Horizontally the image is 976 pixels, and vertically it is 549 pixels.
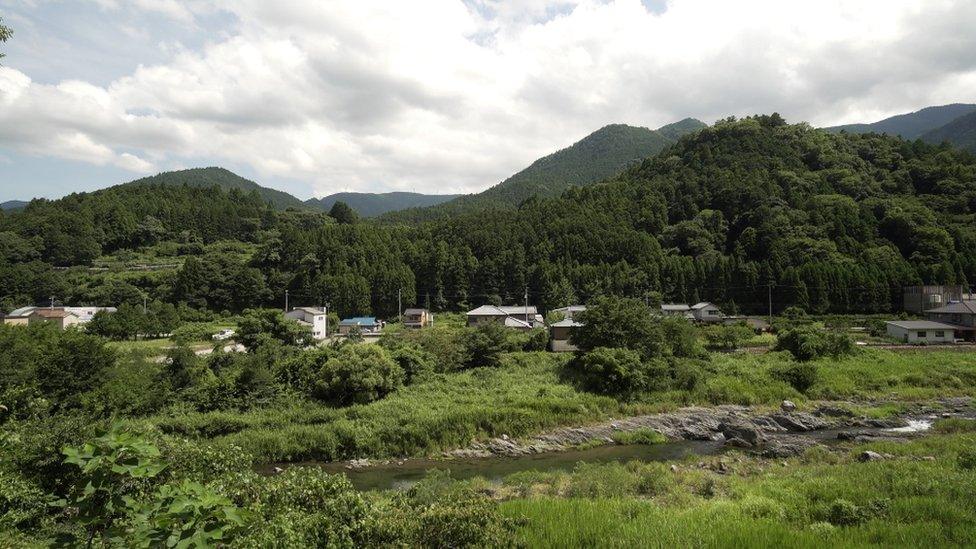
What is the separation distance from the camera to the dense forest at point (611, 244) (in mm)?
60500

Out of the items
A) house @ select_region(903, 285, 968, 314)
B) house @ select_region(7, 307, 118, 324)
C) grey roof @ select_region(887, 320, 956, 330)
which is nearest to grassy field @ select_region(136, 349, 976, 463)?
grey roof @ select_region(887, 320, 956, 330)

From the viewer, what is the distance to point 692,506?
1242cm

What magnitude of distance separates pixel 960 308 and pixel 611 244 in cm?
3790

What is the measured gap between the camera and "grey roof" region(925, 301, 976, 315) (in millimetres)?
42862

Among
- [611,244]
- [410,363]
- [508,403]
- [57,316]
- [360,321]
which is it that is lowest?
[508,403]

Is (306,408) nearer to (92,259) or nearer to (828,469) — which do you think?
(828,469)

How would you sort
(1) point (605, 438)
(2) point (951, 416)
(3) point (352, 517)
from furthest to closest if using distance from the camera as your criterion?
(2) point (951, 416) < (1) point (605, 438) < (3) point (352, 517)

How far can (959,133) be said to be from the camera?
145 m

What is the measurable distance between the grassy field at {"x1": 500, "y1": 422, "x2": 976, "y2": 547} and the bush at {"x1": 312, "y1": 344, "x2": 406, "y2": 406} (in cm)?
1090

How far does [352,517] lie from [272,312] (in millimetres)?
32132

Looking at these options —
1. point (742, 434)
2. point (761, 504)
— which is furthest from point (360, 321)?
point (761, 504)

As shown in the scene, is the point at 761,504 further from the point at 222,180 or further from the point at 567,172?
the point at 222,180

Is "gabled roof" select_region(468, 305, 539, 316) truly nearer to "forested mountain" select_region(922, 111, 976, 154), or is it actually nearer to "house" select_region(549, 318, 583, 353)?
"house" select_region(549, 318, 583, 353)

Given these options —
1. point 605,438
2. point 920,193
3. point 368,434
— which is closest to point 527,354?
point 605,438
